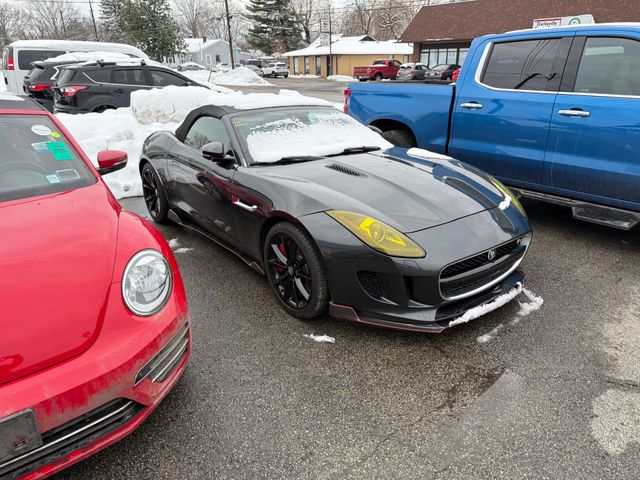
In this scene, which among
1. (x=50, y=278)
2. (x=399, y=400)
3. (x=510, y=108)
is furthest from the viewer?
(x=510, y=108)

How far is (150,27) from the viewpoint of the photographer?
38688 mm

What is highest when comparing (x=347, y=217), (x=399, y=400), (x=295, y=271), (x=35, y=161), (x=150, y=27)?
(x=150, y=27)

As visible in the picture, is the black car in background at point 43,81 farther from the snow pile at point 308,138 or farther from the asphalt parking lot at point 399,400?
the asphalt parking lot at point 399,400

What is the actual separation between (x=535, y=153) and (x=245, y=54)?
8148 centimetres

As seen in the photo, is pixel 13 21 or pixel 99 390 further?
pixel 13 21

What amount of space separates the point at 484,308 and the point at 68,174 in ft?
8.69

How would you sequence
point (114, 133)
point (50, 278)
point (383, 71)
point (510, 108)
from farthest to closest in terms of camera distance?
point (383, 71), point (114, 133), point (510, 108), point (50, 278)

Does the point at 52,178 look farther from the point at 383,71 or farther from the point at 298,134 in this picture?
the point at 383,71

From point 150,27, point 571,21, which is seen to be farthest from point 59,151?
point 150,27

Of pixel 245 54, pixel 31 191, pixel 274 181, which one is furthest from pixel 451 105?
pixel 245 54

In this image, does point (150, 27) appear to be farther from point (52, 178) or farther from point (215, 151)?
point (52, 178)

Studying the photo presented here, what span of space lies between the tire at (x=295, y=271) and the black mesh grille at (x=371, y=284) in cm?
26

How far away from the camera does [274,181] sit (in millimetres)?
3160

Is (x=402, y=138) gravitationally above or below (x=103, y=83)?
below
